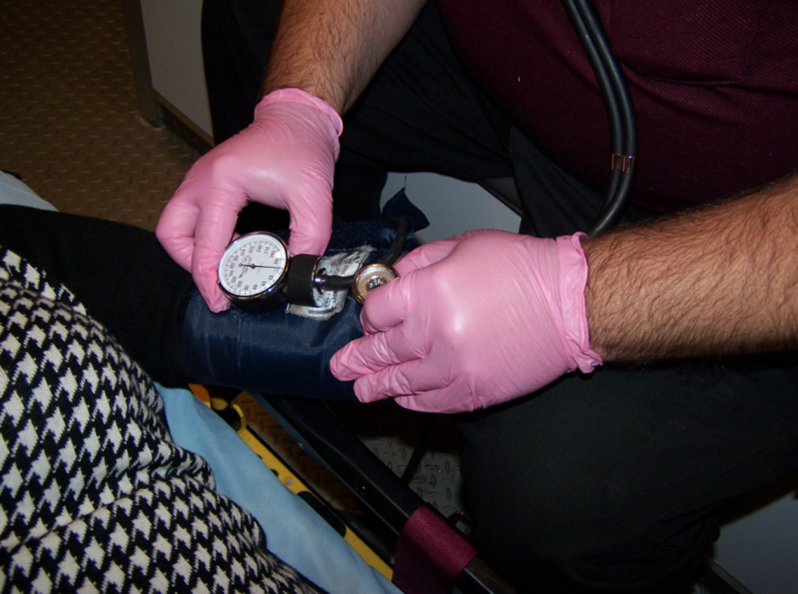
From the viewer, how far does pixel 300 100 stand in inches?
33.4

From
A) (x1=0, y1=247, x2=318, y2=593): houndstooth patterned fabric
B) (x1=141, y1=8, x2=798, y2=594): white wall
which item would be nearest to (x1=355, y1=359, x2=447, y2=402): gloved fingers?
(x1=0, y1=247, x2=318, y2=593): houndstooth patterned fabric

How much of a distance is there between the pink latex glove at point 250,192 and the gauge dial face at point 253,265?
1.8 inches

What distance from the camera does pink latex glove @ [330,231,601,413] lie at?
2.05ft

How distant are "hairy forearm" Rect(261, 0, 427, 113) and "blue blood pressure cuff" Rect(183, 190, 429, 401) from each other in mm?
330

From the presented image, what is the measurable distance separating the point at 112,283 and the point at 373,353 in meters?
0.35

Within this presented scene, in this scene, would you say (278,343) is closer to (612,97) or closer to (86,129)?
(612,97)

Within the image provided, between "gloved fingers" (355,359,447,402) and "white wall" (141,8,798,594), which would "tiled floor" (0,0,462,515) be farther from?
"gloved fingers" (355,359,447,402)

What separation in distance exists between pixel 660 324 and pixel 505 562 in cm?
38

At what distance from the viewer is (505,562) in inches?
28.7

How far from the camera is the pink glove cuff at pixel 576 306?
2.04ft

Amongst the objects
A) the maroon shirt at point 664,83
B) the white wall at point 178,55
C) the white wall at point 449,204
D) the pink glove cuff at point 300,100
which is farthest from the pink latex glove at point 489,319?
the white wall at point 178,55

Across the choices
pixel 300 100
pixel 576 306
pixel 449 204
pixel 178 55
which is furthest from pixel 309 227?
pixel 178 55

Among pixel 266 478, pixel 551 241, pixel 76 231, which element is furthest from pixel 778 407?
pixel 76 231

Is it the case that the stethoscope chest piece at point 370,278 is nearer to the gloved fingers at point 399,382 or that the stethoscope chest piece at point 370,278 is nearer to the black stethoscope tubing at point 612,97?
the gloved fingers at point 399,382
